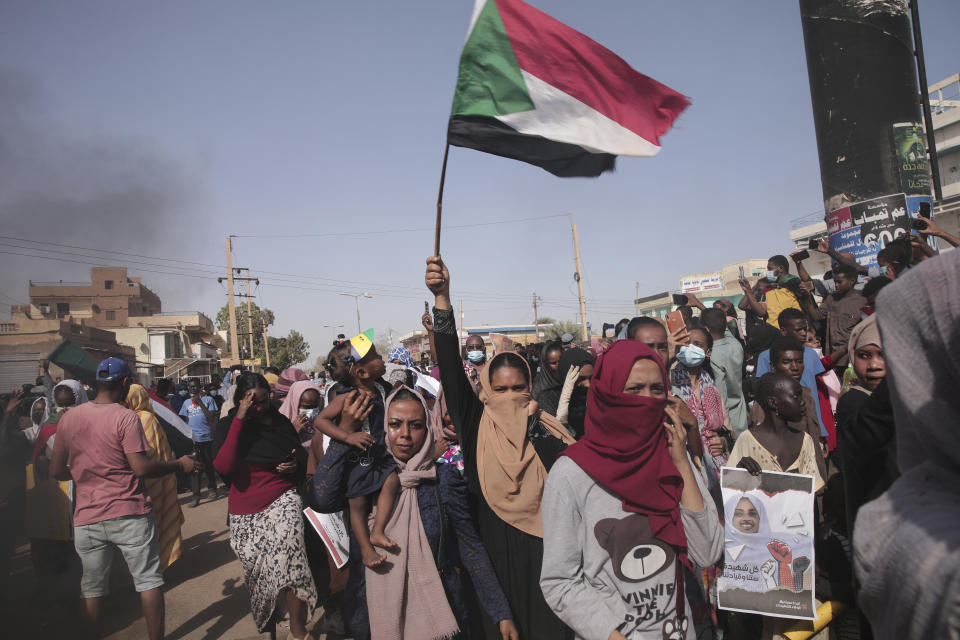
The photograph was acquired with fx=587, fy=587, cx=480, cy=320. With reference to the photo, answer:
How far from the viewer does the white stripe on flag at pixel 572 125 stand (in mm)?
3395

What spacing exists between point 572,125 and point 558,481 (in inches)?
86.8

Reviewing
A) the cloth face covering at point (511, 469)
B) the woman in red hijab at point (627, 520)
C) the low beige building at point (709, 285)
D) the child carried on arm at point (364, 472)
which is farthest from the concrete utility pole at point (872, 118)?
the low beige building at point (709, 285)

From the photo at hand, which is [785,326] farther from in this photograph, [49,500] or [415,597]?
[49,500]

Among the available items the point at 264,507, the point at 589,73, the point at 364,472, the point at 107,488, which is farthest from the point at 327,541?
the point at 589,73

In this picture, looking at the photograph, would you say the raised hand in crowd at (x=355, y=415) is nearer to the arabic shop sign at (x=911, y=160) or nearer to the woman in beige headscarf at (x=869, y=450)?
the woman in beige headscarf at (x=869, y=450)

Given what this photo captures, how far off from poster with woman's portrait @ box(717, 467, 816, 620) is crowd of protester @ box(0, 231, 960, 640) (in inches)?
1.6

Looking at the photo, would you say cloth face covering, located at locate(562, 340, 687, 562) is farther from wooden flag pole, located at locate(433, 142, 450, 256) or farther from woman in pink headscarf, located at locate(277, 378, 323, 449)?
woman in pink headscarf, located at locate(277, 378, 323, 449)

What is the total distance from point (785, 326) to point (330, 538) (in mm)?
4564

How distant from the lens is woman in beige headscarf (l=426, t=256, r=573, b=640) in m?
2.95

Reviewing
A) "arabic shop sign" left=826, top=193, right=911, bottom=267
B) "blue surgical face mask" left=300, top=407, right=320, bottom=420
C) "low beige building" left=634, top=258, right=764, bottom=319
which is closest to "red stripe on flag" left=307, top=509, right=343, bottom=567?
"blue surgical face mask" left=300, top=407, right=320, bottom=420

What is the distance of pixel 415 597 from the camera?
9.57 ft

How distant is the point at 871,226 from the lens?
7.39 meters

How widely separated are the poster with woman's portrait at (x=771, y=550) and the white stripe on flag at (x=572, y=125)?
6.59 ft

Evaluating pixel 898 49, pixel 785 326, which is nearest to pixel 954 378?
pixel 785 326
